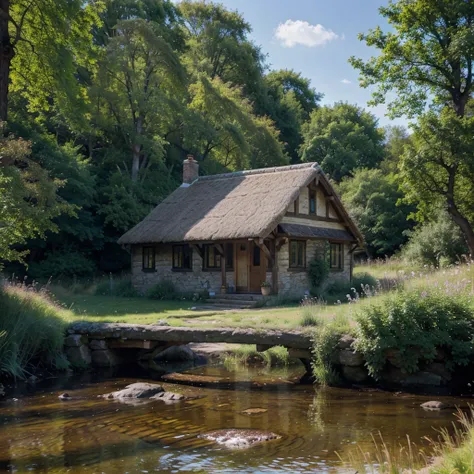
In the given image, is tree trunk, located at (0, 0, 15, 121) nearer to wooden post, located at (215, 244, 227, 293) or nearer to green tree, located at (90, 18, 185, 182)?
wooden post, located at (215, 244, 227, 293)

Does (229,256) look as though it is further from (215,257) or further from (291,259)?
(291,259)

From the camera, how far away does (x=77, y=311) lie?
1669cm

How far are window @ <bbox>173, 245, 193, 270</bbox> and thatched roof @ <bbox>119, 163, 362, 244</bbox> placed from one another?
3.40ft

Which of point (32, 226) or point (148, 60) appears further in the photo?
point (148, 60)

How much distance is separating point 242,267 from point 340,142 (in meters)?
28.9

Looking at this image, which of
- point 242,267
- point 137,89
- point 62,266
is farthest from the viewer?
point 137,89

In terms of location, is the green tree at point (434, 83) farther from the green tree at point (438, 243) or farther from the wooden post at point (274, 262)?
the wooden post at point (274, 262)

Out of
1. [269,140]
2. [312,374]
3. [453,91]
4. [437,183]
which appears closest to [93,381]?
[312,374]

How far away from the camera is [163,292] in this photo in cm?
2300

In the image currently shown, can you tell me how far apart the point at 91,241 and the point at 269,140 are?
18374 mm

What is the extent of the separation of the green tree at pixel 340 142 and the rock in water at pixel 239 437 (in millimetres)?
39236

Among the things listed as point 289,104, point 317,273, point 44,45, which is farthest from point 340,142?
point 44,45

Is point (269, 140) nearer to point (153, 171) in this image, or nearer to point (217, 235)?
point (153, 171)

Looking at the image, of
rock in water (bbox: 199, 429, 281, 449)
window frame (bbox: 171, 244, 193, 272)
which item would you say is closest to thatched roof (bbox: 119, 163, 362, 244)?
window frame (bbox: 171, 244, 193, 272)
